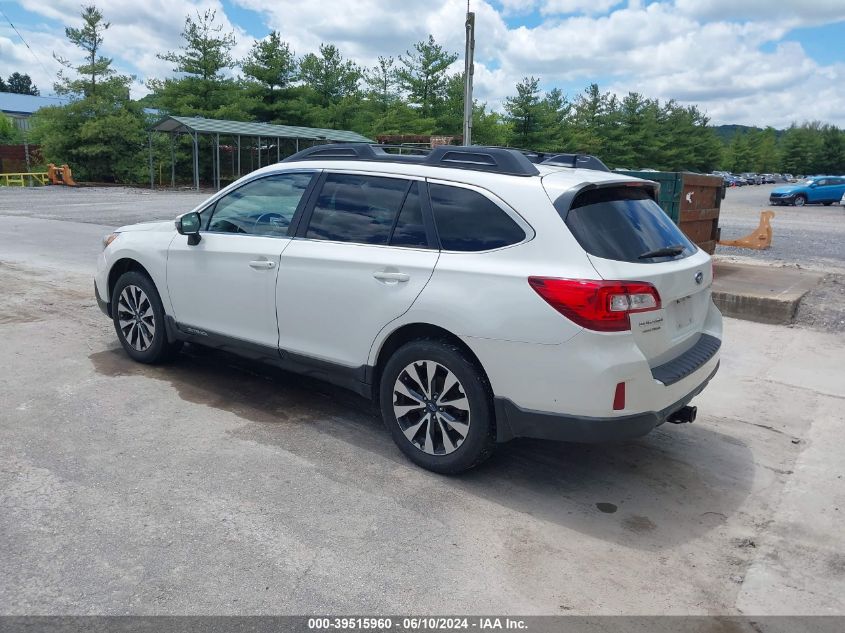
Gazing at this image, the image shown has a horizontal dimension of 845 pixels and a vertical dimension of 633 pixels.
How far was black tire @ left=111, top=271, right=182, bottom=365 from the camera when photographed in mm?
5562

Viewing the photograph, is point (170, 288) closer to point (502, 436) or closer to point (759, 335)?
point (502, 436)

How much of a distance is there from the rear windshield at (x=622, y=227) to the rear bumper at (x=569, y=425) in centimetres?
Answer: 82

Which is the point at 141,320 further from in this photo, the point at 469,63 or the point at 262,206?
the point at 469,63

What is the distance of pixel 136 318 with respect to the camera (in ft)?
18.7

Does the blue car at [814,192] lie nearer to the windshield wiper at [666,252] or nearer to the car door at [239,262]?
the windshield wiper at [666,252]

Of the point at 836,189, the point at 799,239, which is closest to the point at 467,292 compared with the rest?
the point at 799,239

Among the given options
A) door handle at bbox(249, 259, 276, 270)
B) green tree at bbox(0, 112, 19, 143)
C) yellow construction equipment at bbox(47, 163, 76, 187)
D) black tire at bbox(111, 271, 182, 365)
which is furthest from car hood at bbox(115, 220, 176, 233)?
green tree at bbox(0, 112, 19, 143)

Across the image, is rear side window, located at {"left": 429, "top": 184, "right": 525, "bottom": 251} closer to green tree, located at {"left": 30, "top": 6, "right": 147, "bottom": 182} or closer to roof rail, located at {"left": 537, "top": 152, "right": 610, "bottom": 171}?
roof rail, located at {"left": 537, "top": 152, "right": 610, "bottom": 171}

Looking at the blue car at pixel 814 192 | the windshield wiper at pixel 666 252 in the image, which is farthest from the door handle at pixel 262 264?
the blue car at pixel 814 192

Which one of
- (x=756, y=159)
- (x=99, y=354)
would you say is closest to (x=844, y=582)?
(x=99, y=354)

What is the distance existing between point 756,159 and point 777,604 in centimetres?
11302

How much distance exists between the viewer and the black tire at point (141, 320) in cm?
556

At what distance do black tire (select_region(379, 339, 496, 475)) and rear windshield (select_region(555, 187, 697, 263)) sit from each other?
0.92m

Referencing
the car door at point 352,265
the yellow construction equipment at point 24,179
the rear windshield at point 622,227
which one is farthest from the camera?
the yellow construction equipment at point 24,179
